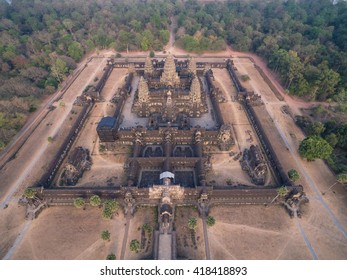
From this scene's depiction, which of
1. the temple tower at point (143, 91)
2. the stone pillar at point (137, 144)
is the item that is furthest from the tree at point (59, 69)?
the stone pillar at point (137, 144)

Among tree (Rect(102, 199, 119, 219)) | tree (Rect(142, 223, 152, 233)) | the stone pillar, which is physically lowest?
tree (Rect(142, 223, 152, 233))

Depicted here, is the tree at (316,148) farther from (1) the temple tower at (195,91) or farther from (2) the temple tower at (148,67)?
(2) the temple tower at (148,67)

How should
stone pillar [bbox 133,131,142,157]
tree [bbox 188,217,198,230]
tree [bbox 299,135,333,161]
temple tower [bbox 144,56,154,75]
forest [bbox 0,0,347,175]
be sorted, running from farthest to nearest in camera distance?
temple tower [bbox 144,56,154,75]
forest [bbox 0,0,347,175]
stone pillar [bbox 133,131,142,157]
tree [bbox 299,135,333,161]
tree [bbox 188,217,198,230]

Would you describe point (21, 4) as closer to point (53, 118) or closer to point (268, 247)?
point (53, 118)

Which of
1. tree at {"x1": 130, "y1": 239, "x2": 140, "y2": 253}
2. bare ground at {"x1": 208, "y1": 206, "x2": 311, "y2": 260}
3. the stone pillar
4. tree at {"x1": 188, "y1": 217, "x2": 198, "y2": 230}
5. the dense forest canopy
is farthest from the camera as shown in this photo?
→ the dense forest canopy

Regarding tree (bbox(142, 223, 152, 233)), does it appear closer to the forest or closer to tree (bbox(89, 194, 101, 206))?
tree (bbox(89, 194, 101, 206))

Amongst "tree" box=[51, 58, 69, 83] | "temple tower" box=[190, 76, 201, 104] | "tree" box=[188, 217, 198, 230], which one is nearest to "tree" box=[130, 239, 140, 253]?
"tree" box=[188, 217, 198, 230]

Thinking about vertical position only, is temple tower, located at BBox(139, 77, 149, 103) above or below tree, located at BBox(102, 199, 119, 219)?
above

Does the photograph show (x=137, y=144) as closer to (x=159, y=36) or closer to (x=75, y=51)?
(x=75, y=51)

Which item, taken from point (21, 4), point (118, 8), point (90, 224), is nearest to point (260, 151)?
point (90, 224)
